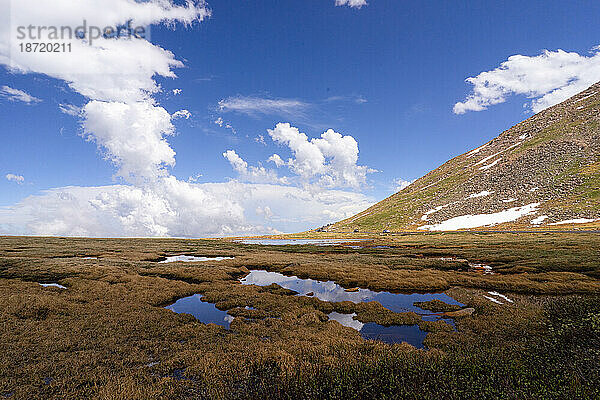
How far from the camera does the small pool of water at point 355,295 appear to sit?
82.8 ft

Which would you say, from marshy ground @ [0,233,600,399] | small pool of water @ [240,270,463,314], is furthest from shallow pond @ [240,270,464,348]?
marshy ground @ [0,233,600,399]

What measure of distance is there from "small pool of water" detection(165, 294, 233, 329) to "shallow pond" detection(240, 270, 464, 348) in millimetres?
8546

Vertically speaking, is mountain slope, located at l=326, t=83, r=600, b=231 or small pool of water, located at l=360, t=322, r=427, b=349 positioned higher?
mountain slope, located at l=326, t=83, r=600, b=231

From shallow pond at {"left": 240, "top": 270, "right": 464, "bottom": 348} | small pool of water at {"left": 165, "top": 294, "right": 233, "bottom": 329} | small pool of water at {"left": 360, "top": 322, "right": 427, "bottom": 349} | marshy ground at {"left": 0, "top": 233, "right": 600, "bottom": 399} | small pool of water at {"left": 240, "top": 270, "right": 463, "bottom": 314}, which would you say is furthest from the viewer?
small pool of water at {"left": 240, "top": 270, "right": 463, "bottom": 314}

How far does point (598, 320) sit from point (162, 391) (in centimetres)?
1977

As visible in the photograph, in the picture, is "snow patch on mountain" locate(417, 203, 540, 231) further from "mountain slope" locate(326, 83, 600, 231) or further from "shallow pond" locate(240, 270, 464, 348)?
"shallow pond" locate(240, 270, 464, 348)

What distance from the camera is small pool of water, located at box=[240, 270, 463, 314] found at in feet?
82.8

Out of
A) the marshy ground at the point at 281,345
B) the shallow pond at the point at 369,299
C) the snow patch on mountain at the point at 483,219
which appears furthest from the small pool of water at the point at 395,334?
the snow patch on mountain at the point at 483,219

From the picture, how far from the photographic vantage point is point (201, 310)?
22.9 meters

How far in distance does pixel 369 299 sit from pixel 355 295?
6.59 feet

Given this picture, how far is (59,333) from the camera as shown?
16250 millimetres

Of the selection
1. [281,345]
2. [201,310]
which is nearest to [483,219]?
[201,310]

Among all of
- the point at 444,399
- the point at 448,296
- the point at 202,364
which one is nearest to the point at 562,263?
the point at 448,296

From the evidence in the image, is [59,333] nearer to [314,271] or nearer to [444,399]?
[444,399]
